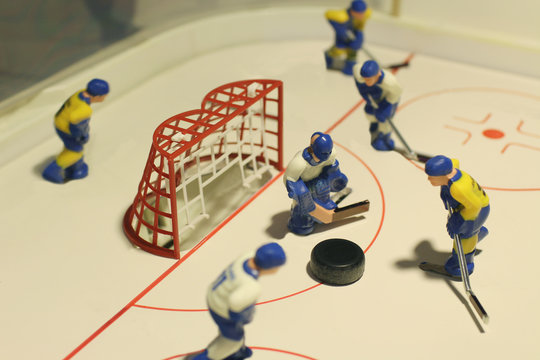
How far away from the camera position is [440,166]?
254 cm

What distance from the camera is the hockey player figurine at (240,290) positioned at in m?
2.09

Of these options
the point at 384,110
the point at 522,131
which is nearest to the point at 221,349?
the point at 384,110

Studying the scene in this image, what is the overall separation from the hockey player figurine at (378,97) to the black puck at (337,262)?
1027 mm

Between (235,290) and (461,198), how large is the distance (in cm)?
103

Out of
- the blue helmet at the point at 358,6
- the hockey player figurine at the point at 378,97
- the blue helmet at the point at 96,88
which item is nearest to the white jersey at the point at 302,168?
the hockey player figurine at the point at 378,97

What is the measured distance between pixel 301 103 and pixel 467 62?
141cm

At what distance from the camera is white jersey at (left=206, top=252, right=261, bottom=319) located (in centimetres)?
209

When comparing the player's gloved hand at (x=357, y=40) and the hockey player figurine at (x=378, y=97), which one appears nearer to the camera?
the hockey player figurine at (x=378, y=97)

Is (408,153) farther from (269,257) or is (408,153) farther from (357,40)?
(269,257)

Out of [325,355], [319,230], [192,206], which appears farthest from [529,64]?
[325,355]

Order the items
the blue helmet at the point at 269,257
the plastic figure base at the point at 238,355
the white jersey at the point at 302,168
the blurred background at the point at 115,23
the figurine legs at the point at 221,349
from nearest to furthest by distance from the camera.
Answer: the blue helmet at the point at 269,257 < the figurine legs at the point at 221,349 < the plastic figure base at the point at 238,355 < the white jersey at the point at 302,168 < the blurred background at the point at 115,23

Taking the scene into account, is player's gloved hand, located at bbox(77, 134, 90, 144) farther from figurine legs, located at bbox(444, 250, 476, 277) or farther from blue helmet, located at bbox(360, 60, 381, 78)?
figurine legs, located at bbox(444, 250, 476, 277)

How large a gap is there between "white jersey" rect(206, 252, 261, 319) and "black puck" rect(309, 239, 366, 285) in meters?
0.72

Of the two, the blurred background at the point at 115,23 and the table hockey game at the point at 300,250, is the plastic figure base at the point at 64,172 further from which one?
the blurred background at the point at 115,23
